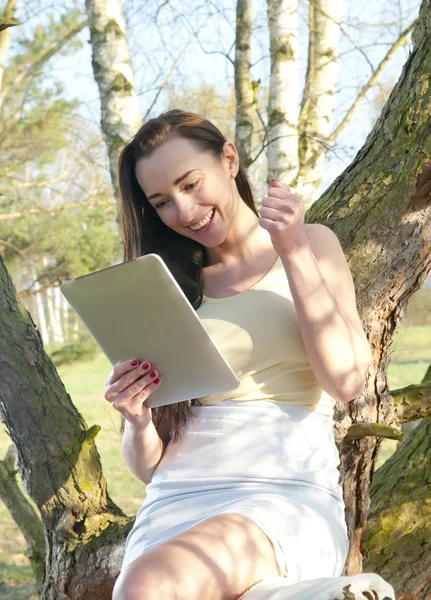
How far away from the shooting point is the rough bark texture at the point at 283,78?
421 cm

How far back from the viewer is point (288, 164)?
4.17 meters

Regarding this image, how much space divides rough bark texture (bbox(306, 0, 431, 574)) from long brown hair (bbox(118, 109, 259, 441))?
39 cm

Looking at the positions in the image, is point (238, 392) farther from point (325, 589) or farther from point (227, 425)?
point (325, 589)

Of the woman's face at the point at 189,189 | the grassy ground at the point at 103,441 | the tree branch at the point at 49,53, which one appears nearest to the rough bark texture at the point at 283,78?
the grassy ground at the point at 103,441

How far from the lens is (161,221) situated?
6.62 ft

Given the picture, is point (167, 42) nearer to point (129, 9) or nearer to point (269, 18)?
point (129, 9)

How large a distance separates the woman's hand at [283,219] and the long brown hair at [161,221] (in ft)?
1.20

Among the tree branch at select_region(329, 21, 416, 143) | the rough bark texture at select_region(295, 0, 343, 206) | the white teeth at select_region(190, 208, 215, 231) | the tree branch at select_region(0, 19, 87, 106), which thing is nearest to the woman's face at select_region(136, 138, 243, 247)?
the white teeth at select_region(190, 208, 215, 231)

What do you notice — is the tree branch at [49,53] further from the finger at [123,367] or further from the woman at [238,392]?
the finger at [123,367]

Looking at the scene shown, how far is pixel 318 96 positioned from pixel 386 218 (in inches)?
103

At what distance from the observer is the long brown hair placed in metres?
1.82

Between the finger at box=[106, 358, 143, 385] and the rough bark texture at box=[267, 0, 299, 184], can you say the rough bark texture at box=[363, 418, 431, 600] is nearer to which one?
the finger at box=[106, 358, 143, 385]

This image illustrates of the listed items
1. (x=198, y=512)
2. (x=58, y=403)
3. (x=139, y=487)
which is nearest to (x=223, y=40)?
(x=58, y=403)

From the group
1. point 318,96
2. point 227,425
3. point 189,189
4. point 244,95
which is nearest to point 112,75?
point 244,95
